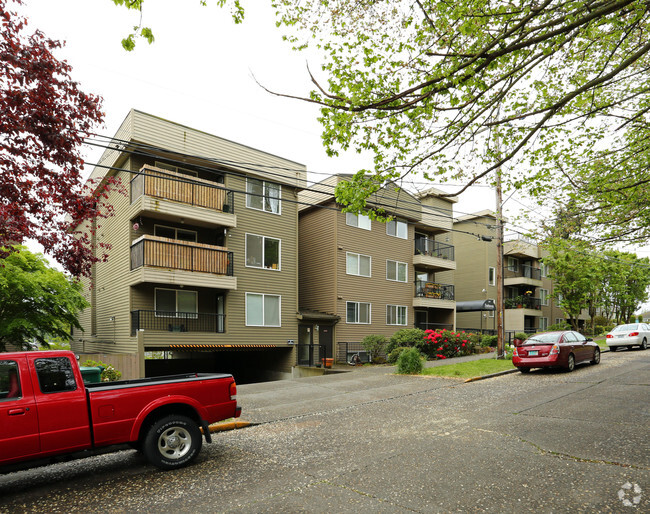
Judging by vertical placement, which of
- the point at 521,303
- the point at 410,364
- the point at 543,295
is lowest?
the point at 410,364

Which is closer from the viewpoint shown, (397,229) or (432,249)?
(397,229)

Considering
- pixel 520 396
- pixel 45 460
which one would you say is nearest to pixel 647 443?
pixel 520 396

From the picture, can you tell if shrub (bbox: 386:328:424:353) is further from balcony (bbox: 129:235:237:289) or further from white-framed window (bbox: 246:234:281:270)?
balcony (bbox: 129:235:237:289)

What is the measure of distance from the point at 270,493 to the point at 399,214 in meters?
24.2

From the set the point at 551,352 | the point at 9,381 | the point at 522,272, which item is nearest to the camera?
the point at 9,381

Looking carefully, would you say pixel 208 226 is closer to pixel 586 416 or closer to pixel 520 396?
pixel 520 396

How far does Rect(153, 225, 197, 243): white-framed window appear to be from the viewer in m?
19.7

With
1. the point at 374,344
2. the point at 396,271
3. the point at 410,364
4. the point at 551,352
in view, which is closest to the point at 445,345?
the point at 374,344

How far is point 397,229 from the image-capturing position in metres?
28.8

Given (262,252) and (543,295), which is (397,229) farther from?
(543,295)

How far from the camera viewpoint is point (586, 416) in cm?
906

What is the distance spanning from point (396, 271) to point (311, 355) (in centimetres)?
854

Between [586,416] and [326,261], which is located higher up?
[326,261]

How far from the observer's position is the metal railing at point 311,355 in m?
22.8
